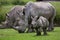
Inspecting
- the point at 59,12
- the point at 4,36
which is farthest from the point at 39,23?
the point at 59,12

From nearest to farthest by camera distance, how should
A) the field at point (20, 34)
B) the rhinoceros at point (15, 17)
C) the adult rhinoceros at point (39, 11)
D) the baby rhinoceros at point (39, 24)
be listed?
the field at point (20, 34) < the baby rhinoceros at point (39, 24) < the adult rhinoceros at point (39, 11) < the rhinoceros at point (15, 17)

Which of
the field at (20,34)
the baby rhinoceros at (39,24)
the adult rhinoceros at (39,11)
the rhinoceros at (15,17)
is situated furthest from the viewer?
the rhinoceros at (15,17)

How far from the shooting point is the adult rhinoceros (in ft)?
16.9

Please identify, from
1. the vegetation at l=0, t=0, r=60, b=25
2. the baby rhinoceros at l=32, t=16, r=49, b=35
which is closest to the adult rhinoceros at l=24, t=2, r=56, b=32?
the vegetation at l=0, t=0, r=60, b=25

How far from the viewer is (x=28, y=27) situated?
5.07 metres

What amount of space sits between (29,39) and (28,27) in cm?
90

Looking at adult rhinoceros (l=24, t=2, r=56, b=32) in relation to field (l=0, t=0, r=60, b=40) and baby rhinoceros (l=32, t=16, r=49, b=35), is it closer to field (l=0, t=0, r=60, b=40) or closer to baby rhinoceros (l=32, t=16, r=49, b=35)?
field (l=0, t=0, r=60, b=40)

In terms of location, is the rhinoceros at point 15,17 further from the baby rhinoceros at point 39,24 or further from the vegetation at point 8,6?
the baby rhinoceros at point 39,24

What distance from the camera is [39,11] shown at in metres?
5.26

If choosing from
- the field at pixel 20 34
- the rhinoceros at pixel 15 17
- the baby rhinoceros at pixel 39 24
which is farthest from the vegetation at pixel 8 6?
the baby rhinoceros at pixel 39 24

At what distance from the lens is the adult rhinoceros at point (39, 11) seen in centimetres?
515

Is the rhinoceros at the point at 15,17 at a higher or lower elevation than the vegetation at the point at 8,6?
lower

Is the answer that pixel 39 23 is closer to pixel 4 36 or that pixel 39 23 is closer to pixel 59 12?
pixel 4 36

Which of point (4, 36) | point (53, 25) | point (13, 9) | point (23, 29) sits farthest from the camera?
point (13, 9)
